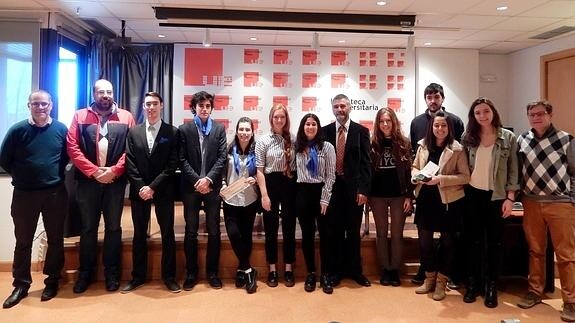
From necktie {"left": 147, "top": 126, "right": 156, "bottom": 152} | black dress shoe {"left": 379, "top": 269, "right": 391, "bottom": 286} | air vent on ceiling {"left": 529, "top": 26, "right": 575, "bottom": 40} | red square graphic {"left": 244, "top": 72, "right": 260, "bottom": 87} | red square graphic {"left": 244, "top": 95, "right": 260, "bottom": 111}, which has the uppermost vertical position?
air vent on ceiling {"left": 529, "top": 26, "right": 575, "bottom": 40}

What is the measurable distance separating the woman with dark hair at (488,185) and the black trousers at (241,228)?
1687mm

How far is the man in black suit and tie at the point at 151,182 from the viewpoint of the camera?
3.38 metres

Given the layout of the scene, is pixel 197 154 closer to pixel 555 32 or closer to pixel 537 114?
pixel 537 114

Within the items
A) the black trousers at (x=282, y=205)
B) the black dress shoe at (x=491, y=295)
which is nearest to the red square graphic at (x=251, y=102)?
the black trousers at (x=282, y=205)

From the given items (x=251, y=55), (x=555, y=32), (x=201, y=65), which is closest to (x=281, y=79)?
(x=251, y=55)

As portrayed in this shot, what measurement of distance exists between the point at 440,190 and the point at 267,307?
1.55 m

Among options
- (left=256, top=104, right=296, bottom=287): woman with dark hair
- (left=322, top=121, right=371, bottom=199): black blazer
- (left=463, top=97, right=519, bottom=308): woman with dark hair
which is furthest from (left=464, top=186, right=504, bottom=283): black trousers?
(left=256, top=104, right=296, bottom=287): woman with dark hair

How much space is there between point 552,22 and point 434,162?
10.4 ft

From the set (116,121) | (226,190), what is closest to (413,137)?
(226,190)

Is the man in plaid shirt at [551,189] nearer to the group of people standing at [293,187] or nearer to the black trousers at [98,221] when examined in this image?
the group of people standing at [293,187]

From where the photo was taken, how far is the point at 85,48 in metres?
5.41

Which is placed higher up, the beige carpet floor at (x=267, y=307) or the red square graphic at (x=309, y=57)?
the red square graphic at (x=309, y=57)

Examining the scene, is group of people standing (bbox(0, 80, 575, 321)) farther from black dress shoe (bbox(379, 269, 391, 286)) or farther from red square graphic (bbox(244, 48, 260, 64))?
red square graphic (bbox(244, 48, 260, 64))

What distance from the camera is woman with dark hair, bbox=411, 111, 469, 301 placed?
3189 mm
